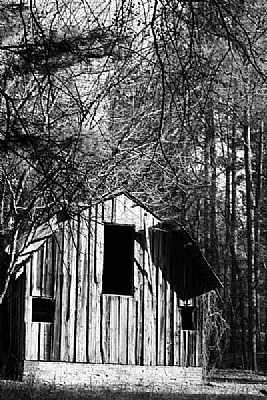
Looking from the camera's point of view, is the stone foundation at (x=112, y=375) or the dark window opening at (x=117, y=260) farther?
the dark window opening at (x=117, y=260)

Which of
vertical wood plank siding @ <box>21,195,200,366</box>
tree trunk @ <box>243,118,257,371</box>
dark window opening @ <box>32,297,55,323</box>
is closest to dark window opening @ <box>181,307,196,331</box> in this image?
vertical wood plank siding @ <box>21,195,200,366</box>

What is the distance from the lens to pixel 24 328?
60.9 feet

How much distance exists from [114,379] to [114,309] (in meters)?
1.62

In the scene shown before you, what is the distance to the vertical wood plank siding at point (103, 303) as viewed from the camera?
18.9 m

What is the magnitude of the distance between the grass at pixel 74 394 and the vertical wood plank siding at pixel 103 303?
1.55m

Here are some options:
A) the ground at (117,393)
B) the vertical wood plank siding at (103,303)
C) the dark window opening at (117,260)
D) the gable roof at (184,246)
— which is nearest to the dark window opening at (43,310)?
the vertical wood plank siding at (103,303)

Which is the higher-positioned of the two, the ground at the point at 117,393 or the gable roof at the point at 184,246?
the gable roof at the point at 184,246

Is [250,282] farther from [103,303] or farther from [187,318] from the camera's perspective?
[103,303]

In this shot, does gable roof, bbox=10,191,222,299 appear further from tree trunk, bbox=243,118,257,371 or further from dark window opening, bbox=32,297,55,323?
tree trunk, bbox=243,118,257,371

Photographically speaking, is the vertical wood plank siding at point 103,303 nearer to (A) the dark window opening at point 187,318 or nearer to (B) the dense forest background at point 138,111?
(A) the dark window opening at point 187,318

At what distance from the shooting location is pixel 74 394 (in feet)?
52.8

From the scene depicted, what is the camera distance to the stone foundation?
1847 centimetres

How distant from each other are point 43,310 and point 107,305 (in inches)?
59.8

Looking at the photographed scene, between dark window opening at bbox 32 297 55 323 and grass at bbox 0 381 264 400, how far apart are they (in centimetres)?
185
